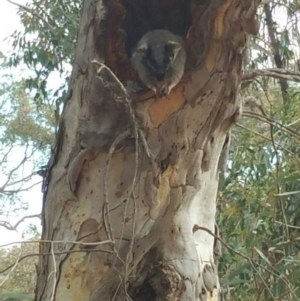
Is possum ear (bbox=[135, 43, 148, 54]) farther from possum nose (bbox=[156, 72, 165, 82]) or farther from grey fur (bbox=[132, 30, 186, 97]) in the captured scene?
possum nose (bbox=[156, 72, 165, 82])

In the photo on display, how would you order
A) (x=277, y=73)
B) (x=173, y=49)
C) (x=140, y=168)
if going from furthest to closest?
(x=277, y=73)
(x=173, y=49)
(x=140, y=168)

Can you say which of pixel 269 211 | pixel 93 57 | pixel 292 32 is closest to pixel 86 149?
pixel 93 57

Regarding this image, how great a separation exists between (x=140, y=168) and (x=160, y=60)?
364mm

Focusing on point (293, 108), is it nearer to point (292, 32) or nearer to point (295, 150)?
point (295, 150)

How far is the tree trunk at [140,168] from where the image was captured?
1.32 meters

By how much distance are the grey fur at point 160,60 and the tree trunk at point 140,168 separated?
0.02m

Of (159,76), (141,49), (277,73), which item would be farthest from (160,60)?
(277,73)

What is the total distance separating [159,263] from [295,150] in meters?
1.36

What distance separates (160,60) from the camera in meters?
1.63

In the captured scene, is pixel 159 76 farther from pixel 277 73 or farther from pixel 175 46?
pixel 277 73

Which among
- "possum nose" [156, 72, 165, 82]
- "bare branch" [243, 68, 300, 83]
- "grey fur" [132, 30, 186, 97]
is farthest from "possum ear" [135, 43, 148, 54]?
"bare branch" [243, 68, 300, 83]

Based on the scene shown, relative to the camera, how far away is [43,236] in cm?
146

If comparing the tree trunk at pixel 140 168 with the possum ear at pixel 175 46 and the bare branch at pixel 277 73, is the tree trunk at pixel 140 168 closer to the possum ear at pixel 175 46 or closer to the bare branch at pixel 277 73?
the possum ear at pixel 175 46

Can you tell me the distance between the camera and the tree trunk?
132 centimetres
